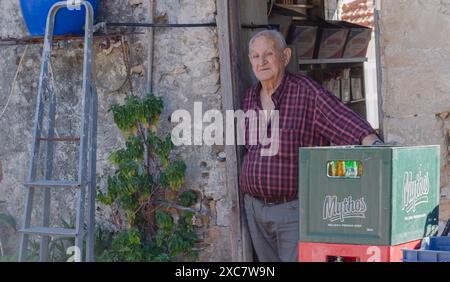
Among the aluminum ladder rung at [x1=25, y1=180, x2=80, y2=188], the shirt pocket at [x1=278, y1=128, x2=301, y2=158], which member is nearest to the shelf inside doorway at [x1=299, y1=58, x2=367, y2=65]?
the shirt pocket at [x1=278, y1=128, x2=301, y2=158]

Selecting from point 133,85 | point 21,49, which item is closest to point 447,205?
point 133,85

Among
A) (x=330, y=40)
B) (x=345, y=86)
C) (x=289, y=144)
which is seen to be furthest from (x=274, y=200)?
(x=345, y=86)

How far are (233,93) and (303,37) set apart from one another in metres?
2.28

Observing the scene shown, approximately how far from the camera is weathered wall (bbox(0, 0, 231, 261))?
6.23 metres

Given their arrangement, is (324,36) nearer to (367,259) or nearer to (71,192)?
(71,192)

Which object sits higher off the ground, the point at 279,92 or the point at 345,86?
the point at 345,86

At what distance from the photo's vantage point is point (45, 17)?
6414 mm

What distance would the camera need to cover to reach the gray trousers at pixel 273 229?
5.61 m

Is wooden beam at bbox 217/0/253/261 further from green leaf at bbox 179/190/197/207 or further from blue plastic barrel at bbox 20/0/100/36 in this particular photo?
blue plastic barrel at bbox 20/0/100/36

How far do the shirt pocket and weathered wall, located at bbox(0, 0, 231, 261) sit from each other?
0.69m

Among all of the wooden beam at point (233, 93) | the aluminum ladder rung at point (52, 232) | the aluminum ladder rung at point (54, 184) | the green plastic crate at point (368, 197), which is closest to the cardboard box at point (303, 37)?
the wooden beam at point (233, 93)

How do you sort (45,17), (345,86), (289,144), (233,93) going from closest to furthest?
(289,144) → (233,93) → (45,17) → (345,86)

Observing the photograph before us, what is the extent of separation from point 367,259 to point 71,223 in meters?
3.07

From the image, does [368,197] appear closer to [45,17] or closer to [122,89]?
[122,89]
